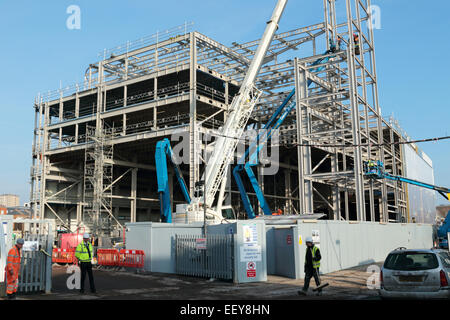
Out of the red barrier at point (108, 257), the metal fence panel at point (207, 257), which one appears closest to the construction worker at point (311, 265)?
the metal fence panel at point (207, 257)

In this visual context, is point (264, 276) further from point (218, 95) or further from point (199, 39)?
point (218, 95)

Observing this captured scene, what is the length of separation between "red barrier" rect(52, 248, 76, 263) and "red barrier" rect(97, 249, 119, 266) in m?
2.42

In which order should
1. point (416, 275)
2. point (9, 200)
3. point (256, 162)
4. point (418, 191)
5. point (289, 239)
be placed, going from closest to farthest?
point (416, 275)
point (289, 239)
point (256, 162)
point (418, 191)
point (9, 200)

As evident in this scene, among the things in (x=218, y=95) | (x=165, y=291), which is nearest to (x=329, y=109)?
(x=218, y=95)

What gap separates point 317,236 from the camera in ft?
55.8

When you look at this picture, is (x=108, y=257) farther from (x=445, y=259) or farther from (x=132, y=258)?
(x=445, y=259)

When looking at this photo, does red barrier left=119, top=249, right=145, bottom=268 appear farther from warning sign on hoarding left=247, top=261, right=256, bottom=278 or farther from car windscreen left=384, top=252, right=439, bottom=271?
car windscreen left=384, top=252, right=439, bottom=271

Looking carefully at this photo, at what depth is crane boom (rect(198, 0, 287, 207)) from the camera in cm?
2609

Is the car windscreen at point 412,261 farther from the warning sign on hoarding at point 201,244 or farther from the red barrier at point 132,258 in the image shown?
the red barrier at point 132,258

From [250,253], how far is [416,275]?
6.72m

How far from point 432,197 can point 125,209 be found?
134 ft

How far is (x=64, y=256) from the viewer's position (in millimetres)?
22719

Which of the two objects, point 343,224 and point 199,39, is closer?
point 343,224

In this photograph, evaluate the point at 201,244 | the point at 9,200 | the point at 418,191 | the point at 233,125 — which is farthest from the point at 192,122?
the point at 9,200
